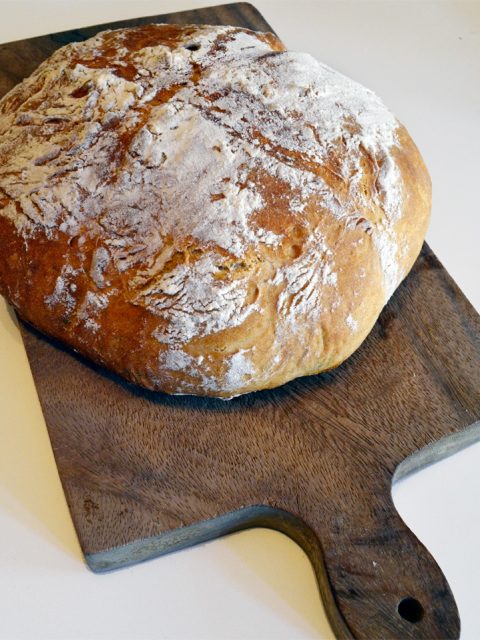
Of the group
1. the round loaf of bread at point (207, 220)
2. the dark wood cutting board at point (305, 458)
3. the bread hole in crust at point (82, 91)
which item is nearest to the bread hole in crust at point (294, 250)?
the round loaf of bread at point (207, 220)

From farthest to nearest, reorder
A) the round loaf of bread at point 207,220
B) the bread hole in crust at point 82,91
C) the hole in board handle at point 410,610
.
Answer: the bread hole in crust at point 82,91 < the round loaf of bread at point 207,220 < the hole in board handle at point 410,610

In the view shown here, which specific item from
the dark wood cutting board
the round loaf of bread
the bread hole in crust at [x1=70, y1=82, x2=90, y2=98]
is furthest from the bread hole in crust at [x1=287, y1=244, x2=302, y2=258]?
the bread hole in crust at [x1=70, y1=82, x2=90, y2=98]

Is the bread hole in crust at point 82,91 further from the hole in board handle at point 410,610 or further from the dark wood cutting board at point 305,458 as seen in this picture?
the hole in board handle at point 410,610

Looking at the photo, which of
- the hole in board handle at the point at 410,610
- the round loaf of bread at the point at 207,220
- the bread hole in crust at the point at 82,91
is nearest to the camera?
the hole in board handle at the point at 410,610

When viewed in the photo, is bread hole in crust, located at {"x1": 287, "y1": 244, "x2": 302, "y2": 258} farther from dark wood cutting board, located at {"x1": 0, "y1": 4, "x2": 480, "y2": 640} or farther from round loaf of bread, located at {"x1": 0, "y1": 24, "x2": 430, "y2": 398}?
dark wood cutting board, located at {"x1": 0, "y1": 4, "x2": 480, "y2": 640}

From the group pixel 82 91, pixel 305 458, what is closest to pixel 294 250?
pixel 305 458

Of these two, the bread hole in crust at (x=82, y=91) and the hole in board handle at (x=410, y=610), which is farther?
the bread hole in crust at (x=82, y=91)

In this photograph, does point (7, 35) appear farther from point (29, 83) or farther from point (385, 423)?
point (385, 423)
